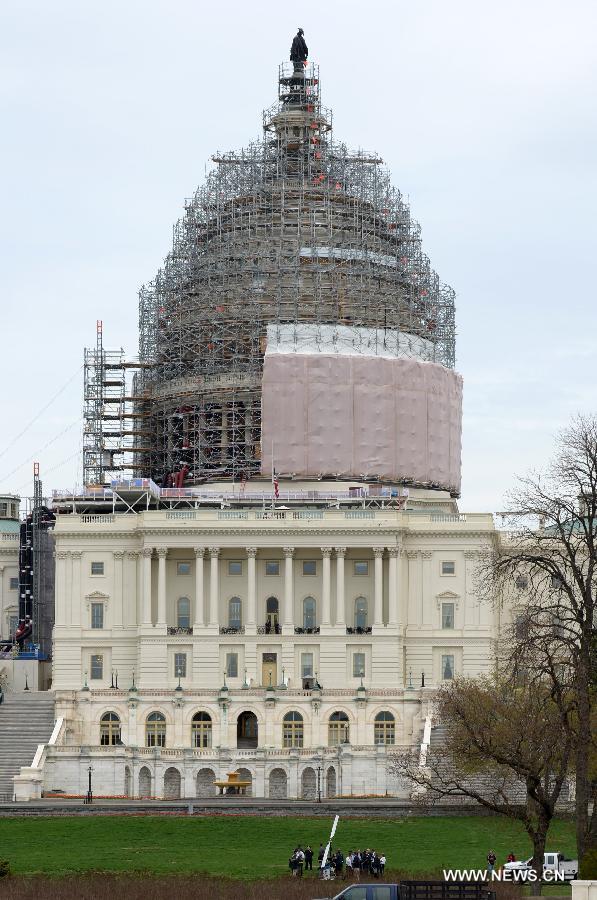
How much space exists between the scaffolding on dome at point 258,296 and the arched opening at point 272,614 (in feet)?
37.9

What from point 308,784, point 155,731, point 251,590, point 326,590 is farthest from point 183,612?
point 308,784

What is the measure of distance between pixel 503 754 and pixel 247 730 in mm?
47786

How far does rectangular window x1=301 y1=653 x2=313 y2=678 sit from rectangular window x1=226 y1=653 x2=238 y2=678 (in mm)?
3905

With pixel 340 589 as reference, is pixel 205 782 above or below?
below

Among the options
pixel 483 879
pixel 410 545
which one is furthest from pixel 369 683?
pixel 483 879

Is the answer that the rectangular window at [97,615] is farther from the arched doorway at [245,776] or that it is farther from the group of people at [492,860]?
the group of people at [492,860]

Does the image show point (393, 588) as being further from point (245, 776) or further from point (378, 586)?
point (245, 776)

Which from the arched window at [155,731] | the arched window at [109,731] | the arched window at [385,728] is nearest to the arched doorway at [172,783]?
the arched window at [155,731]

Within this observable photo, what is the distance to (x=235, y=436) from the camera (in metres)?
165

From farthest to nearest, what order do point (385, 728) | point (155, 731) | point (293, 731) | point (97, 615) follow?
point (97, 615) < point (155, 731) < point (293, 731) < point (385, 728)

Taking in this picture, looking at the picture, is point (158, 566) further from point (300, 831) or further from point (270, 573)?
point (300, 831)

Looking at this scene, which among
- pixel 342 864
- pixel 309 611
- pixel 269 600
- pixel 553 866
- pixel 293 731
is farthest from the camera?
pixel 269 600

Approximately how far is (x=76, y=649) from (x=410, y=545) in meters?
20.8

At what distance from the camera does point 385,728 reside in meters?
140
